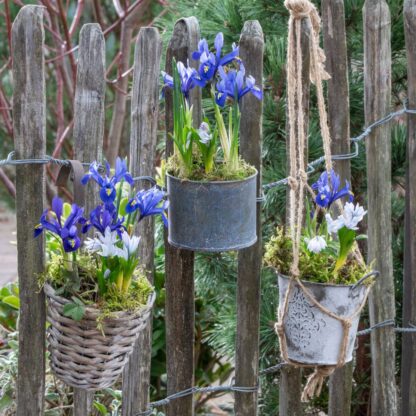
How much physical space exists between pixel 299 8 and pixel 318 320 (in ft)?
2.60

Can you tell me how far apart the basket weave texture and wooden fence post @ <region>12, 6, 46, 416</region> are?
11 cm

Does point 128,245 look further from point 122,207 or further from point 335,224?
point 335,224

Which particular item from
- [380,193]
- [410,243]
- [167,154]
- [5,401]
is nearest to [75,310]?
[167,154]

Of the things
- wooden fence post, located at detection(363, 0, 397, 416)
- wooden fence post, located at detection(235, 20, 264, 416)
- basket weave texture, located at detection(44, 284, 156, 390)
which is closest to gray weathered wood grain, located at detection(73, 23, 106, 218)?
basket weave texture, located at detection(44, 284, 156, 390)

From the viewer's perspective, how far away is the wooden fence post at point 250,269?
228 centimetres

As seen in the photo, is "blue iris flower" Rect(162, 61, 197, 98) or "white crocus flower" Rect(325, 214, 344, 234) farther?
"white crocus flower" Rect(325, 214, 344, 234)

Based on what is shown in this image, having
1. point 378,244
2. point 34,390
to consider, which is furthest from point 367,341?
point 34,390

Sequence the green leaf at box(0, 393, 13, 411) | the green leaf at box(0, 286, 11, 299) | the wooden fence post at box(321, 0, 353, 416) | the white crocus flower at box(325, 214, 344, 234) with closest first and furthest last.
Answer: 1. the white crocus flower at box(325, 214, 344, 234)
2. the wooden fence post at box(321, 0, 353, 416)
3. the green leaf at box(0, 393, 13, 411)
4. the green leaf at box(0, 286, 11, 299)

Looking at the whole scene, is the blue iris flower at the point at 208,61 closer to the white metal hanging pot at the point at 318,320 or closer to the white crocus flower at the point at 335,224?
the white crocus flower at the point at 335,224

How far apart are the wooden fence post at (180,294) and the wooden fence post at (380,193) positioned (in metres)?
0.65

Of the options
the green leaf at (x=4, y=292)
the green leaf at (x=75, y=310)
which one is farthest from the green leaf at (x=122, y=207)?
the green leaf at (x=4, y=292)

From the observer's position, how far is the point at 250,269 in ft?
7.93

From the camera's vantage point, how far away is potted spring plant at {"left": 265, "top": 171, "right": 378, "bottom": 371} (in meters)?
2.17

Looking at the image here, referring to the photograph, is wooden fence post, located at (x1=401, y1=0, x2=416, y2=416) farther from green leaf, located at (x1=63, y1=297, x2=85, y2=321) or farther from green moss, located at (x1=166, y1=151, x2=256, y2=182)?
green leaf, located at (x1=63, y1=297, x2=85, y2=321)
